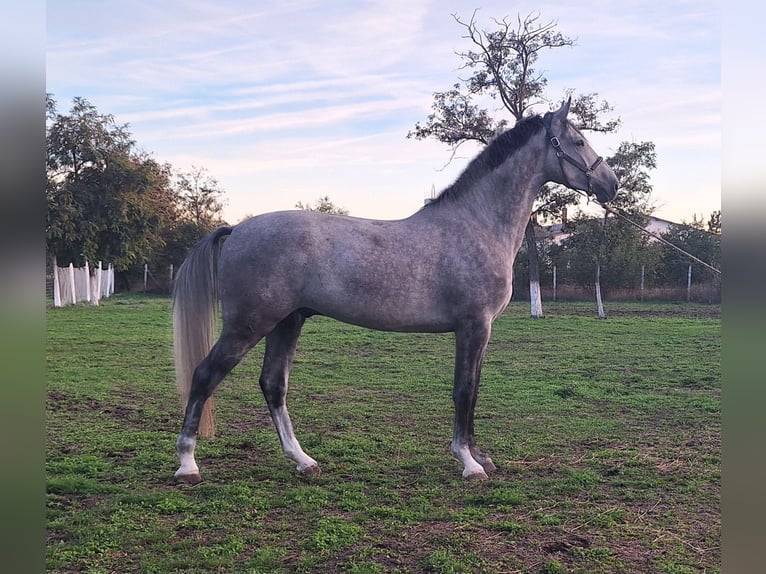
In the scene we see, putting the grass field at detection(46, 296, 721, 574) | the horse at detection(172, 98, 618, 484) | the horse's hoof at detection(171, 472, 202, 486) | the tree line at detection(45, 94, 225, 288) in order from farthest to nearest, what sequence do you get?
1. the tree line at detection(45, 94, 225, 288)
2. the horse at detection(172, 98, 618, 484)
3. the horse's hoof at detection(171, 472, 202, 486)
4. the grass field at detection(46, 296, 721, 574)

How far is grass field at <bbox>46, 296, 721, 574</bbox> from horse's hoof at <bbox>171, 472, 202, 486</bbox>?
7 cm

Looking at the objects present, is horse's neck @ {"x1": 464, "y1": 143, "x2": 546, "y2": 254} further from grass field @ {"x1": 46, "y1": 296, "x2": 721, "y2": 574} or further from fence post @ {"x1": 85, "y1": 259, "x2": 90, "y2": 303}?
fence post @ {"x1": 85, "y1": 259, "x2": 90, "y2": 303}

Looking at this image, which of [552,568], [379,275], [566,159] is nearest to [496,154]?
[566,159]

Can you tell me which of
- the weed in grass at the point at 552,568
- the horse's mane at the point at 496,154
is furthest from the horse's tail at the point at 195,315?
the weed in grass at the point at 552,568

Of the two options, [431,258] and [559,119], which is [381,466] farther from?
[559,119]

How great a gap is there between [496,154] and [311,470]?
260 centimetres

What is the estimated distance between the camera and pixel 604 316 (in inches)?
599

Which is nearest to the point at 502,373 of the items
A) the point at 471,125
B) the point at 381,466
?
the point at 381,466

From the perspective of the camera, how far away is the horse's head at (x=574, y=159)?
4.04m

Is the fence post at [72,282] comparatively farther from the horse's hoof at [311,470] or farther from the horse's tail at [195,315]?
the horse's hoof at [311,470]

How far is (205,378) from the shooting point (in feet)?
12.2

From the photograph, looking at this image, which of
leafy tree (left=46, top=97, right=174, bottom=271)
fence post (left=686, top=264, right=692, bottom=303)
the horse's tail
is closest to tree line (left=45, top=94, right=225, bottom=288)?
leafy tree (left=46, top=97, right=174, bottom=271)

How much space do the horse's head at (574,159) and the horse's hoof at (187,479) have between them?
10.7 ft

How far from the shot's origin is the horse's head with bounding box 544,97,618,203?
4039mm
